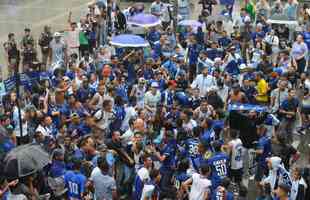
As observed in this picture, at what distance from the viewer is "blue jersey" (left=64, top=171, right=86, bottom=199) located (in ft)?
32.2

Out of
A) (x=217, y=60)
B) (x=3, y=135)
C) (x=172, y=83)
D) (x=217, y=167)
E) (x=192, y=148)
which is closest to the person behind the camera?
(x=217, y=167)

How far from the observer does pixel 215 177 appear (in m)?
10.6

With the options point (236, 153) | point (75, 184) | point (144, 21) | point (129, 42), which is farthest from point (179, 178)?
point (144, 21)

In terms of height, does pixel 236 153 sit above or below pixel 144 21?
below

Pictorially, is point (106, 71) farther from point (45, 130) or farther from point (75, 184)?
point (75, 184)

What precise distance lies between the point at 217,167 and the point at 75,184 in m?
2.50

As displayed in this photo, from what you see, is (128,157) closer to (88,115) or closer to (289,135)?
(88,115)

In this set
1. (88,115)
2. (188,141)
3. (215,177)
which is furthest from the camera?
(88,115)

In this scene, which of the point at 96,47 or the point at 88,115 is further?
the point at 96,47

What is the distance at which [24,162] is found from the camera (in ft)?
30.9

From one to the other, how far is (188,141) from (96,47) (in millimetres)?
10228

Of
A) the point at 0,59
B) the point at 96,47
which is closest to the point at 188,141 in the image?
the point at 96,47

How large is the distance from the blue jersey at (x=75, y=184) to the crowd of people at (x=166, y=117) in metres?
0.02

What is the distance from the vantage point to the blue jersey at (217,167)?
34.7 ft
